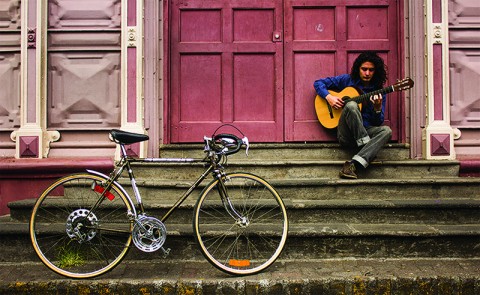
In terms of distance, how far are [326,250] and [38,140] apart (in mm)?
3416

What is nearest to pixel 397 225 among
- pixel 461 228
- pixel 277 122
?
pixel 461 228

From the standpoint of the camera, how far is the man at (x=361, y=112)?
489 cm

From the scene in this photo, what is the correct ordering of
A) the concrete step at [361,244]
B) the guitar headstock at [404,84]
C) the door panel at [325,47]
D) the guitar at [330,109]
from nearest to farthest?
the concrete step at [361,244] < the guitar headstock at [404,84] < the guitar at [330,109] < the door panel at [325,47]

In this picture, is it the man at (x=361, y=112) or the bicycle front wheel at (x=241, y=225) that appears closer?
the bicycle front wheel at (x=241, y=225)

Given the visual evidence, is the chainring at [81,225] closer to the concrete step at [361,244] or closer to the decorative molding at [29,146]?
the concrete step at [361,244]

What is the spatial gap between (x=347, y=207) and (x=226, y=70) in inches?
88.6

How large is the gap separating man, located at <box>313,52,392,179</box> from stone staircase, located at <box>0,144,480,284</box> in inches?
9.2

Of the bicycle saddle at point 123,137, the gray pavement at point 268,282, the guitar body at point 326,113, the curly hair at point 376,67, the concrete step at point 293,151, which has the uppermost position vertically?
the curly hair at point 376,67

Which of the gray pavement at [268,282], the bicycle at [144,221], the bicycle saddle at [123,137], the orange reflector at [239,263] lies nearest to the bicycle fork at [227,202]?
the bicycle at [144,221]

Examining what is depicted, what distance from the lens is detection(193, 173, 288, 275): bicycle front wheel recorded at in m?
3.86

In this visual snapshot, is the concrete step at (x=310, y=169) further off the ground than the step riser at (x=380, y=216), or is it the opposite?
the concrete step at (x=310, y=169)

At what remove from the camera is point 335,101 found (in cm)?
515

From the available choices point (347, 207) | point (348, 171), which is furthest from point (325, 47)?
point (347, 207)

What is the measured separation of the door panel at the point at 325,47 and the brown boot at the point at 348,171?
76cm
